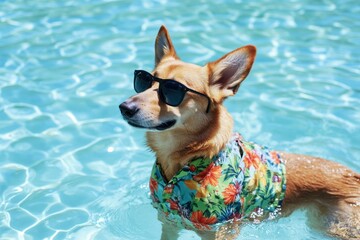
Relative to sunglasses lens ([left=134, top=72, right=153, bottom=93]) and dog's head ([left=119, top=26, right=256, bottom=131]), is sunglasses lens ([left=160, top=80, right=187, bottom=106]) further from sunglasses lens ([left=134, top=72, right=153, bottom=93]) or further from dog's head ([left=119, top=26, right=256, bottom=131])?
sunglasses lens ([left=134, top=72, right=153, bottom=93])

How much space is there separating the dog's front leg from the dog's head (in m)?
1.01

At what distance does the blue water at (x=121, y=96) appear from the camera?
211 inches

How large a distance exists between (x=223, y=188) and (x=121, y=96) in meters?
3.14

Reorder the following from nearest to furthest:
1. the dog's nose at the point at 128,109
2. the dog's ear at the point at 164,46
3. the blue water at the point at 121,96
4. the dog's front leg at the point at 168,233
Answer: the dog's nose at the point at 128,109
the dog's ear at the point at 164,46
the dog's front leg at the point at 168,233
the blue water at the point at 121,96

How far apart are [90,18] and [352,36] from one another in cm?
414

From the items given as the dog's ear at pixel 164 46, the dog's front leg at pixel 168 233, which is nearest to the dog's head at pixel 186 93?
the dog's ear at pixel 164 46

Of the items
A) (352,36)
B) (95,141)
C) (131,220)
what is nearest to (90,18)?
(95,141)

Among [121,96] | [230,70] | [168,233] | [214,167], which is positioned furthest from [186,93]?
[121,96]

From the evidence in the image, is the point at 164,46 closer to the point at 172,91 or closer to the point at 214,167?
the point at 172,91

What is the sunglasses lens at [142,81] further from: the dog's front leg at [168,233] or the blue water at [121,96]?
→ the blue water at [121,96]

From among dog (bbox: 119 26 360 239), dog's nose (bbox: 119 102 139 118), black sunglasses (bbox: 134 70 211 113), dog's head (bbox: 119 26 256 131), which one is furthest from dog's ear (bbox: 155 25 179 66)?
dog's nose (bbox: 119 102 139 118)

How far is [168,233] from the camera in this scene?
4.79 meters

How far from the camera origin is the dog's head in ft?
13.3

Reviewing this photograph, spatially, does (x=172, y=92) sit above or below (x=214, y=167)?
above
